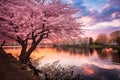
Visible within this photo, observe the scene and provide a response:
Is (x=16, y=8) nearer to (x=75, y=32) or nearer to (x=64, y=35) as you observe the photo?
(x=64, y=35)

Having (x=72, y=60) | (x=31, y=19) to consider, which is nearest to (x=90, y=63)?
(x=72, y=60)

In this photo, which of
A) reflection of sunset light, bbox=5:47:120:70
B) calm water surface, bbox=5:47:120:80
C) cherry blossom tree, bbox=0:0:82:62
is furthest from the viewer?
reflection of sunset light, bbox=5:47:120:70

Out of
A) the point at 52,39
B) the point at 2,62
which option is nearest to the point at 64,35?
the point at 52,39

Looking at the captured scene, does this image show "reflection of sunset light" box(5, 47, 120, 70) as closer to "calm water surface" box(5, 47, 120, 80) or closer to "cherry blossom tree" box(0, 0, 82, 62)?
"calm water surface" box(5, 47, 120, 80)

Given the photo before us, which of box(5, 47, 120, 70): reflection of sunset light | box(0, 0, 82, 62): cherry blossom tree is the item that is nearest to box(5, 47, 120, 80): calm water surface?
box(5, 47, 120, 70): reflection of sunset light

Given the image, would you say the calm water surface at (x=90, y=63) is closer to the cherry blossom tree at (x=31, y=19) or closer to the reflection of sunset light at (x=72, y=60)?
the reflection of sunset light at (x=72, y=60)

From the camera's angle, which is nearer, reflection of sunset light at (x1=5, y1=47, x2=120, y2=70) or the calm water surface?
the calm water surface

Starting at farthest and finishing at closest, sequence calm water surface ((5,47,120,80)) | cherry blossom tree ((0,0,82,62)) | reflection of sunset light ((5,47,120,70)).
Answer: reflection of sunset light ((5,47,120,70)) < calm water surface ((5,47,120,80)) < cherry blossom tree ((0,0,82,62))

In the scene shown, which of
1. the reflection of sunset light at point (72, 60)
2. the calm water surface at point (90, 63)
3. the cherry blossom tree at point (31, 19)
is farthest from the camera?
the reflection of sunset light at point (72, 60)

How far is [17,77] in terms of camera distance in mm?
9766

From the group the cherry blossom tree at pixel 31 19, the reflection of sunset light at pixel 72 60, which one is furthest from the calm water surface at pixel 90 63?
the cherry blossom tree at pixel 31 19

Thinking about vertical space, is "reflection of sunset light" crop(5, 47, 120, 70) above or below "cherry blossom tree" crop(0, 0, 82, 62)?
below

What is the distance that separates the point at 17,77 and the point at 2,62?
2.26 metres

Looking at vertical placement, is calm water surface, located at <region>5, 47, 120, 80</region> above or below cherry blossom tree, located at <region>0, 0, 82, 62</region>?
below
